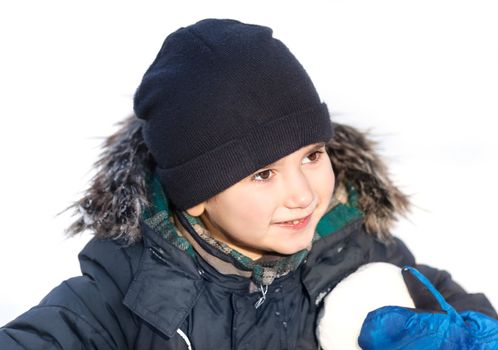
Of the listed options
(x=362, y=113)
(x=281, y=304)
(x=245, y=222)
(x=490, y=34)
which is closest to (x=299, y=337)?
(x=281, y=304)

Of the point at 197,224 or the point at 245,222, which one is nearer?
the point at 245,222

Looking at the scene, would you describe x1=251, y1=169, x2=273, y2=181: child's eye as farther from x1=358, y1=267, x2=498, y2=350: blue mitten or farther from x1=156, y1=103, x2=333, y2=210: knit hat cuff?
x1=358, y1=267, x2=498, y2=350: blue mitten

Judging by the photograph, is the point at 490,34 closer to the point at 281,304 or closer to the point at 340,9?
the point at 340,9

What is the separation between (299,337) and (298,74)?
19.3 inches

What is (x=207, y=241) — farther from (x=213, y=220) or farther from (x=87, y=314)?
(x=87, y=314)

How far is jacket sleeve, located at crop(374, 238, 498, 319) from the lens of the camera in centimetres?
157

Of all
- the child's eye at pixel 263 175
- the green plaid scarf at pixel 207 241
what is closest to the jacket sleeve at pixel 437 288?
the green plaid scarf at pixel 207 241

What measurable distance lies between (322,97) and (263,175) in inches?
59.6

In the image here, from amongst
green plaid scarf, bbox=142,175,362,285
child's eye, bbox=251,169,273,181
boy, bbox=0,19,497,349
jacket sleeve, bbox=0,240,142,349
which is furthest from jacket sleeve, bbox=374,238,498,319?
jacket sleeve, bbox=0,240,142,349

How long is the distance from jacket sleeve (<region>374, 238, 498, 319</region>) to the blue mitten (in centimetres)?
9

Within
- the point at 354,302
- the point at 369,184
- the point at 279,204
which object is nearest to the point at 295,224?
A: the point at 279,204

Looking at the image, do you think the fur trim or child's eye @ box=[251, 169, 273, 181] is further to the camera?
the fur trim

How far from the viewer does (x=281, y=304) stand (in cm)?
162

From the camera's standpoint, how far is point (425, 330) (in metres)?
1.41
